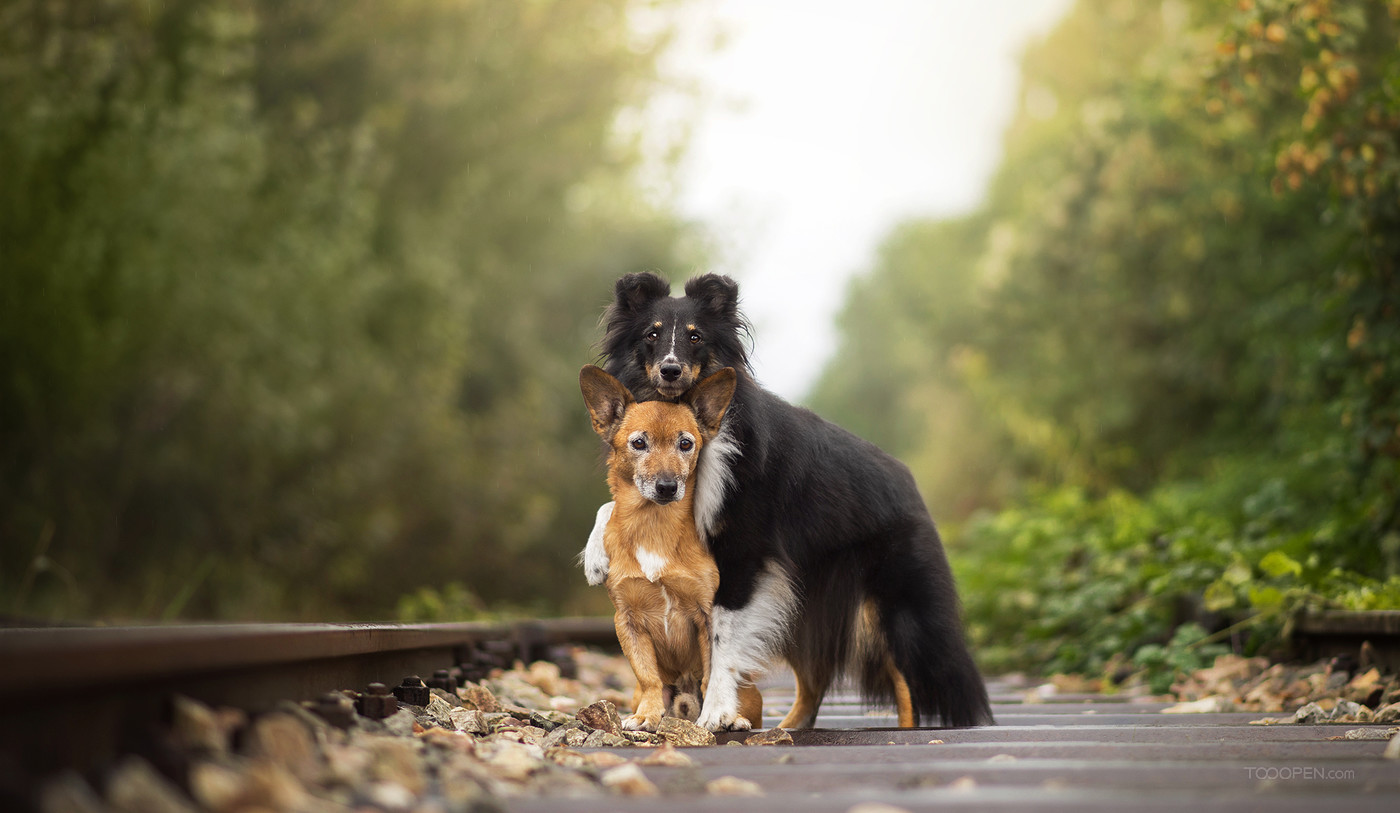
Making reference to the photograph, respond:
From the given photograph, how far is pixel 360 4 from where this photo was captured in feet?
48.3

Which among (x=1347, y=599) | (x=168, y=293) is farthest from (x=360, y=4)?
(x=1347, y=599)

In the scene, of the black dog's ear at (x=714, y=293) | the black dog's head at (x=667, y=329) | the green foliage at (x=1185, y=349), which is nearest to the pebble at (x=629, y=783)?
the black dog's head at (x=667, y=329)

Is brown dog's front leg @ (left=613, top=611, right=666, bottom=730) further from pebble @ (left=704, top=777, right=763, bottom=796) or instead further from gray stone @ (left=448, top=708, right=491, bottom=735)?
pebble @ (left=704, top=777, right=763, bottom=796)

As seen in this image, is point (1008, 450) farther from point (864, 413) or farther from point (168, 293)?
point (864, 413)

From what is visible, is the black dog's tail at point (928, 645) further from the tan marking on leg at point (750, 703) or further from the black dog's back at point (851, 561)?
the tan marking on leg at point (750, 703)

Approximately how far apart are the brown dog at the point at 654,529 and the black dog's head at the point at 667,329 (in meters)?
0.19

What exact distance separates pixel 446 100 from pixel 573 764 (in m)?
14.0

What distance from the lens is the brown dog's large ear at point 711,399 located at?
4.12 meters

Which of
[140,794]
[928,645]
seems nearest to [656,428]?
[928,645]

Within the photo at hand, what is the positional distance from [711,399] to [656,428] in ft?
0.75

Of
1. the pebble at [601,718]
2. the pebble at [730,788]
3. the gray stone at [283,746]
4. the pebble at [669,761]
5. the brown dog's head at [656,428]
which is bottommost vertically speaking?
the pebble at [601,718]

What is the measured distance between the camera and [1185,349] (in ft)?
50.6

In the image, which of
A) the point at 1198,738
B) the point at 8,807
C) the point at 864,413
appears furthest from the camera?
the point at 864,413

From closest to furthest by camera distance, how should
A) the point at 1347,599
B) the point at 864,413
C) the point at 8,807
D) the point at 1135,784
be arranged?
the point at 8,807
the point at 1135,784
the point at 1347,599
the point at 864,413
